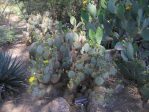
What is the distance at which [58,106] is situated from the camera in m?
4.57

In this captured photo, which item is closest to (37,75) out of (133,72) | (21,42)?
(133,72)

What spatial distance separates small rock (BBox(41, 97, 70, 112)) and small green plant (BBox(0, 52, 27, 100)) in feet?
2.35

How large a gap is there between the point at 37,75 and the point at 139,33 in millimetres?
1691

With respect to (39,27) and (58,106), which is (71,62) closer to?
(58,106)

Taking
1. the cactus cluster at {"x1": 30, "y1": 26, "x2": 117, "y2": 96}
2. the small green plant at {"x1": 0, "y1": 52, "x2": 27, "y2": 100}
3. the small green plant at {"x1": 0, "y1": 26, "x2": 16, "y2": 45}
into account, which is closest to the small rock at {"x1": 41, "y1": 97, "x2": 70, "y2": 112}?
the cactus cluster at {"x1": 30, "y1": 26, "x2": 117, "y2": 96}

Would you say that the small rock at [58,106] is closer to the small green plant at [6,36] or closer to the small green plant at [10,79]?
the small green plant at [10,79]

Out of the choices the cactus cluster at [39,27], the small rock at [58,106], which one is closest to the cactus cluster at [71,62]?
the small rock at [58,106]

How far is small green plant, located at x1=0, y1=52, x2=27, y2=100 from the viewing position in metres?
5.08

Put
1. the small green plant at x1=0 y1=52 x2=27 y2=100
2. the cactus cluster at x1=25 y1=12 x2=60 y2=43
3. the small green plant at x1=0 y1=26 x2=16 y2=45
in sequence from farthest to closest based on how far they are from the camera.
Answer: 1. the small green plant at x1=0 y1=26 x2=16 y2=45
2. the cactus cluster at x1=25 y1=12 x2=60 y2=43
3. the small green plant at x1=0 y1=52 x2=27 y2=100

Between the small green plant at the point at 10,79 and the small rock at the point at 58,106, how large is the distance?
2.35 ft

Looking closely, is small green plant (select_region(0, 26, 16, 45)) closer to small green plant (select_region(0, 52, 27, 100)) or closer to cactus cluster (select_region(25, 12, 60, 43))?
cactus cluster (select_region(25, 12, 60, 43))

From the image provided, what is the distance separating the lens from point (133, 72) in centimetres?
490

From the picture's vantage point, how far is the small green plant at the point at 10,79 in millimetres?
5082

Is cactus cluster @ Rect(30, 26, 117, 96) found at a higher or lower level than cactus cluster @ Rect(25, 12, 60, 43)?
lower
